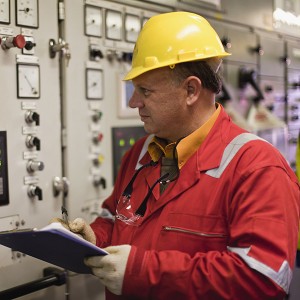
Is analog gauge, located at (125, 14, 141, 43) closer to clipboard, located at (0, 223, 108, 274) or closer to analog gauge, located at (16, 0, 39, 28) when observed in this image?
analog gauge, located at (16, 0, 39, 28)

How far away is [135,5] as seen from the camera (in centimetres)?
237

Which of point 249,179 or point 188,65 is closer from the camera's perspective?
point 249,179

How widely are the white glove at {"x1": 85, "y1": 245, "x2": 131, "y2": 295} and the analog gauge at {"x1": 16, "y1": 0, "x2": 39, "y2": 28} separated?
1.08 metres

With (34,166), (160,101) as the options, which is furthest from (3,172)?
(160,101)

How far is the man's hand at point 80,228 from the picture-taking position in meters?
1.52

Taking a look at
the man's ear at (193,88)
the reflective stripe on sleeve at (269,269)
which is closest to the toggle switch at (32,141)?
the man's ear at (193,88)

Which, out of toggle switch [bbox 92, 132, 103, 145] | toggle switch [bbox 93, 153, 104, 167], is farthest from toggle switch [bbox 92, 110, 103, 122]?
toggle switch [bbox 93, 153, 104, 167]

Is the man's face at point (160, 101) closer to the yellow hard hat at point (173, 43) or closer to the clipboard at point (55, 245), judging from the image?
the yellow hard hat at point (173, 43)

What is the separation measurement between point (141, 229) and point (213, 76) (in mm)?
557

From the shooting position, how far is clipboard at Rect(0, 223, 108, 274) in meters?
1.13

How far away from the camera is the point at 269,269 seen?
1.17m

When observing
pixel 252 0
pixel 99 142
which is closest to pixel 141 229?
pixel 99 142

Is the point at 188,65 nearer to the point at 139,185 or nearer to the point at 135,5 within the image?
the point at 139,185

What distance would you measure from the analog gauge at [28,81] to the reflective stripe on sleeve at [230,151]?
90cm
